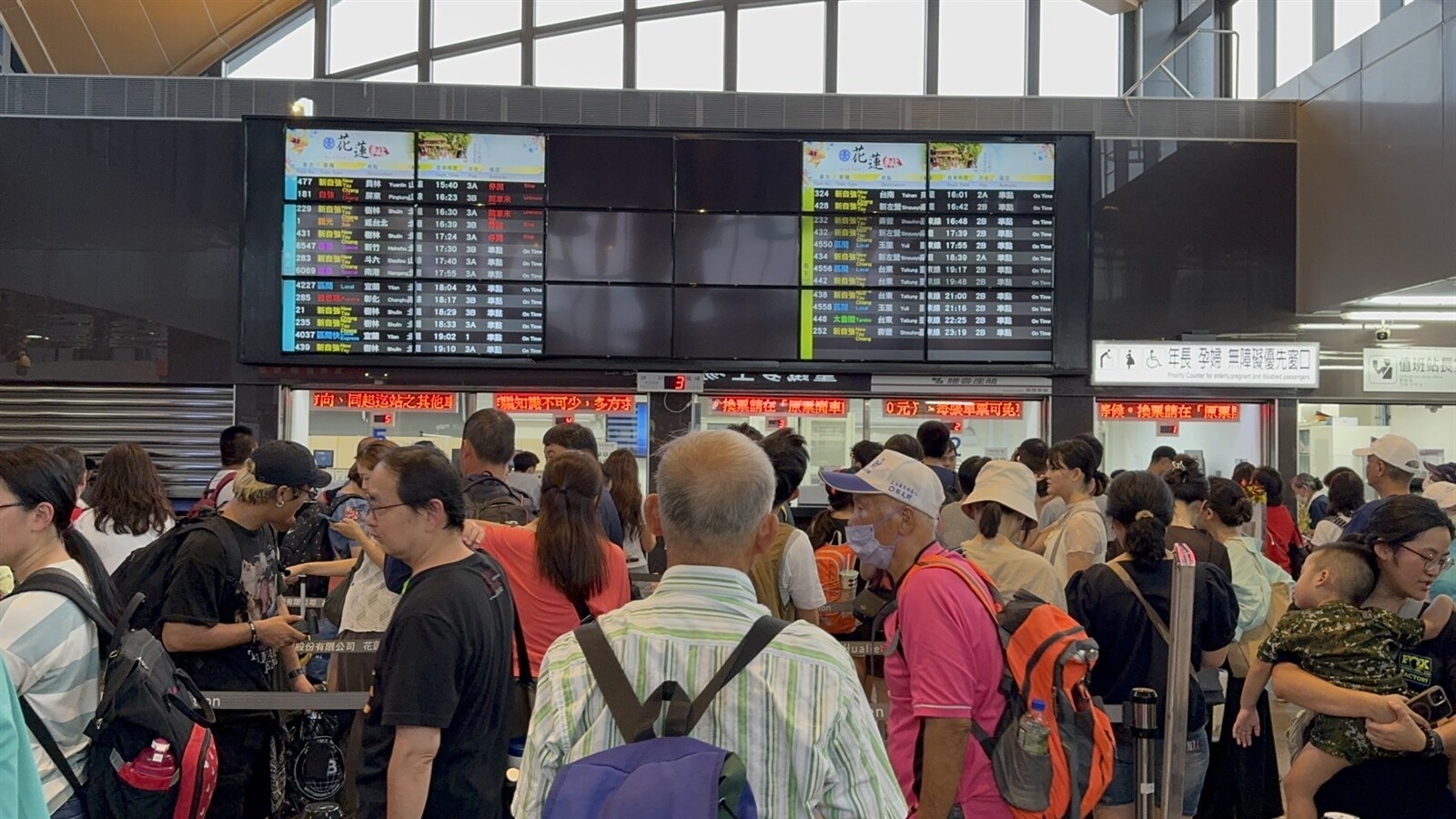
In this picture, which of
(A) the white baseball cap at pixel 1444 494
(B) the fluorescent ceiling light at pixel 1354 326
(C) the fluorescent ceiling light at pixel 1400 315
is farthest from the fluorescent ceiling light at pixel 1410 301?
(A) the white baseball cap at pixel 1444 494

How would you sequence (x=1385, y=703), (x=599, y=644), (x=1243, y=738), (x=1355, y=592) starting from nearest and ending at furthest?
1. (x=599, y=644)
2. (x=1385, y=703)
3. (x=1355, y=592)
4. (x=1243, y=738)

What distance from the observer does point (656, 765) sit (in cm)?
167

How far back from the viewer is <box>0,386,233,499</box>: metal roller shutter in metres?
8.95

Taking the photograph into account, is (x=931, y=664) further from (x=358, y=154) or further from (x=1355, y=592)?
(x=358, y=154)

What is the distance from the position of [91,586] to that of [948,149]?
7.18 meters

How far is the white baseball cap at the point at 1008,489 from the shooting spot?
3.88 metres

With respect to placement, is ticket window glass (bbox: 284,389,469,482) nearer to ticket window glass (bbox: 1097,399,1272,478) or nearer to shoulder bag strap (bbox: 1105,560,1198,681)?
ticket window glass (bbox: 1097,399,1272,478)

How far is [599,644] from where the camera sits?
6.04 ft

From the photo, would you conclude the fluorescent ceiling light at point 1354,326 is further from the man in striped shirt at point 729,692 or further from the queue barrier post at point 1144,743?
the man in striped shirt at point 729,692

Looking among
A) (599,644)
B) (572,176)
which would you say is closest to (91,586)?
(599,644)

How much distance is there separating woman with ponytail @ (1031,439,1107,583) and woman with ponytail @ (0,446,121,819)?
11.1 ft

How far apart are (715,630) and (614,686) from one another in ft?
0.57

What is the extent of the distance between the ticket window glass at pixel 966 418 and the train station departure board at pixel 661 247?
57 cm

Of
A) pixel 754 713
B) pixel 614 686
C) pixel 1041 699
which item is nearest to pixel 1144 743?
pixel 1041 699
